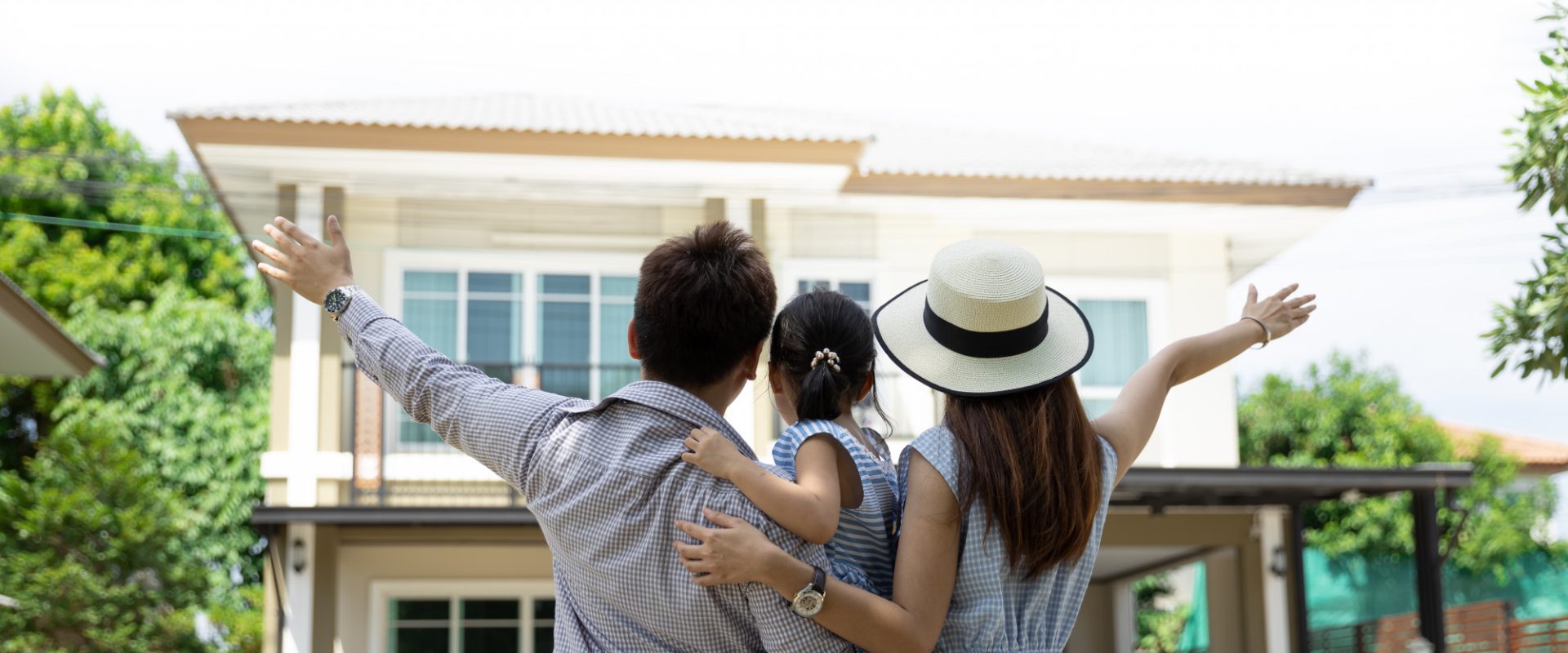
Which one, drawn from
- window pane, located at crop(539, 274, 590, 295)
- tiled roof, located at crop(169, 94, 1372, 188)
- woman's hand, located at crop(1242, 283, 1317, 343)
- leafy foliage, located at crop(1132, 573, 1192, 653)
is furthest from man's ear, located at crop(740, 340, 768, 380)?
leafy foliage, located at crop(1132, 573, 1192, 653)

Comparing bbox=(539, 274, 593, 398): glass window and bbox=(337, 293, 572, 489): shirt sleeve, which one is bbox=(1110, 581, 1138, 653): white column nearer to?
bbox=(539, 274, 593, 398): glass window

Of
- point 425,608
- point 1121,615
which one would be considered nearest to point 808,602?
point 425,608

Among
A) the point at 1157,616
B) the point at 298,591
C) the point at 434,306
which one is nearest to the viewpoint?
the point at 298,591

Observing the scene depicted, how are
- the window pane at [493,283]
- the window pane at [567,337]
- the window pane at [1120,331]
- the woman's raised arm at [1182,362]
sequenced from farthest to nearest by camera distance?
the window pane at [1120,331]
the window pane at [493,283]
the window pane at [567,337]
the woman's raised arm at [1182,362]

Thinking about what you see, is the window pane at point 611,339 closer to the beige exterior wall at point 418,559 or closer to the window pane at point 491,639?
the beige exterior wall at point 418,559

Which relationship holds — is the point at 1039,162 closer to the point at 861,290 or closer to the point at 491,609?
the point at 861,290

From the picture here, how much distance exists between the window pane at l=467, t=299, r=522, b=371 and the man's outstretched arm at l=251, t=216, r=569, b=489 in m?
9.70

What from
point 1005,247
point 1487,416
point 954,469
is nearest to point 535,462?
point 954,469

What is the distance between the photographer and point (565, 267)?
12.1 metres

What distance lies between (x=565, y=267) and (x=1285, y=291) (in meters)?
9.81

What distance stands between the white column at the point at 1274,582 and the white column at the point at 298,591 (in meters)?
7.71

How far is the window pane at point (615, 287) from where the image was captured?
39.8 feet

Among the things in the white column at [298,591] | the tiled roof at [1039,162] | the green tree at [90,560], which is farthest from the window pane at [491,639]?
the green tree at [90,560]

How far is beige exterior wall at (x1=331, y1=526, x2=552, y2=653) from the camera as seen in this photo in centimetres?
1094
